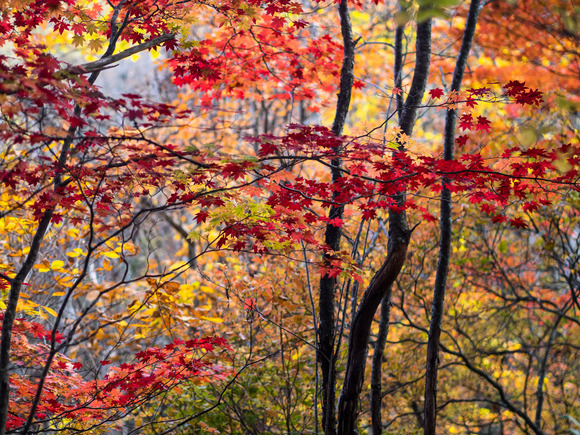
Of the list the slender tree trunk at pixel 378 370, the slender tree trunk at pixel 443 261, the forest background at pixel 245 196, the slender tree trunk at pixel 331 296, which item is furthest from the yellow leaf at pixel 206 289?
the slender tree trunk at pixel 443 261

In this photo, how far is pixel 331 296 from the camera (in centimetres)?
396

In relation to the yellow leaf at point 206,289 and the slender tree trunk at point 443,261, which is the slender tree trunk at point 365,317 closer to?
the slender tree trunk at point 443,261

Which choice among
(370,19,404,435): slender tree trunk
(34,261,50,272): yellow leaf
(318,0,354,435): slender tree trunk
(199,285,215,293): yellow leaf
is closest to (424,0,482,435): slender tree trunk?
(370,19,404,435): slender tree trunk

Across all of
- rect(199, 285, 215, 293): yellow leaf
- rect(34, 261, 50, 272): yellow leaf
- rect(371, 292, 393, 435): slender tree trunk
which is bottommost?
rect(371, 292, 393, 435): slender tree trunk

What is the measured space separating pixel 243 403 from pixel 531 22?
251 inches

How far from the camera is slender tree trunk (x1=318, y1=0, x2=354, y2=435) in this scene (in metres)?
3.79

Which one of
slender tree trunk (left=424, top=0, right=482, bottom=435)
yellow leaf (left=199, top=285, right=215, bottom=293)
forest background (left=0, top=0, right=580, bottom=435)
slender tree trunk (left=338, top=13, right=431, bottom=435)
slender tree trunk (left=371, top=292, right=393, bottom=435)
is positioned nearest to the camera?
forest background (left=0, top=0, right=580, bottom=435)

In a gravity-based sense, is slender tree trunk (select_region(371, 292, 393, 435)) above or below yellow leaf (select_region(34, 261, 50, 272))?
below

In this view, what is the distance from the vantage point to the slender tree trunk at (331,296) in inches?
149

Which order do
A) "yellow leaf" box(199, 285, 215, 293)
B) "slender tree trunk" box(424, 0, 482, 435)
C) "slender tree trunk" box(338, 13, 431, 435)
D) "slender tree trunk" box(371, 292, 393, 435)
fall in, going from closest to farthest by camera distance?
"slender tree trunk" box(338, 13, 431, 435) < "slender tree trunk" box(371, 292, 393, 435) < "slender tree trunk" box(424, 0, 482, 435) < "yellow leaf" box(199, 285, 215, 293)

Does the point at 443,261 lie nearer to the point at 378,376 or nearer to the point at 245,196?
the point at 378,376

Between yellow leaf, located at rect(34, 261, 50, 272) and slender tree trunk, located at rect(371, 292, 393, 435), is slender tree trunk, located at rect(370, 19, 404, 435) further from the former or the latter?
yellow leaf, located at rect(34, 261, 50, 272)

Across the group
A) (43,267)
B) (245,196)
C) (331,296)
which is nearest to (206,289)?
(43,267)

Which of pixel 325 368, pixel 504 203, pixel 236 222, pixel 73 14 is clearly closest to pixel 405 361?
pixel 325 368
